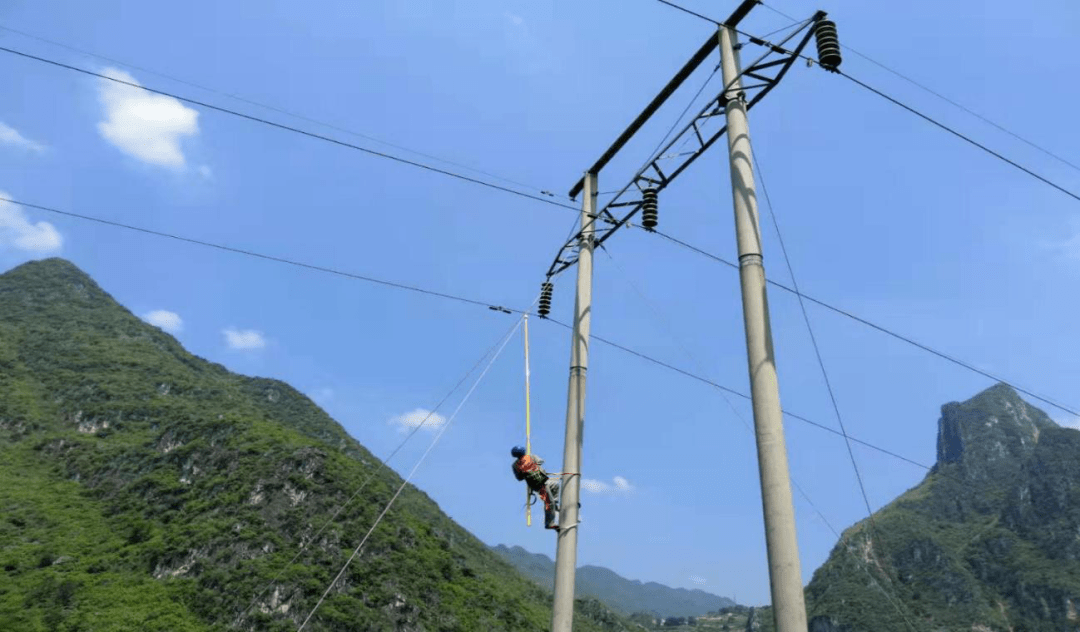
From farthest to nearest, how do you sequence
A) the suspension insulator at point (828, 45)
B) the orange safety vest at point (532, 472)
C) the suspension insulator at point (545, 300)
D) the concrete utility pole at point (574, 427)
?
the suspension insulator at point (545, 300) → the orange safety vest at point (532, 472) → the concrete utility pole at point (574, 427) → the suspension insulator at point (828, 45)

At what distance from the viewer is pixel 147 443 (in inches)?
6038

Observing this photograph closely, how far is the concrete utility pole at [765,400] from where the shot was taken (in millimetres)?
6258

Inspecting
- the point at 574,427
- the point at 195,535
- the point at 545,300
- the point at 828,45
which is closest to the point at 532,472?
the point at 574,427

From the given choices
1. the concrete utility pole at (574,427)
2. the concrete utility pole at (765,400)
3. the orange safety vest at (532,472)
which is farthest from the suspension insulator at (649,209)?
the orange safety vest at (532,472)

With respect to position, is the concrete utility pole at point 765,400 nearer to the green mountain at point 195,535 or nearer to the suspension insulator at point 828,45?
the suspension insulator at point 828,45

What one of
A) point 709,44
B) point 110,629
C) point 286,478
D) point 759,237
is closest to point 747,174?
point 759,237

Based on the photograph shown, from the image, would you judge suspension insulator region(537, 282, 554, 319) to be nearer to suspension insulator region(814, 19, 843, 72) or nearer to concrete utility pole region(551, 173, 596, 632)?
concrete utility pole region(551, 173, 596, 632)

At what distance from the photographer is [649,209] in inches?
450

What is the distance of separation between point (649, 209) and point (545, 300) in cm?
300

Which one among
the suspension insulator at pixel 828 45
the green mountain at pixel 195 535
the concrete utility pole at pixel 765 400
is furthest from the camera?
the green mountain at pixel 195 535

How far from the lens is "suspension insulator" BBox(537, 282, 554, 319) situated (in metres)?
13.4

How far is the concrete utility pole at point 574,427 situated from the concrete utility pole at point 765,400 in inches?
156

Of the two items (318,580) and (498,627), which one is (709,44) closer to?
(318,580)

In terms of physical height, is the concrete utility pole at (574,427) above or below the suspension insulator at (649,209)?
below
